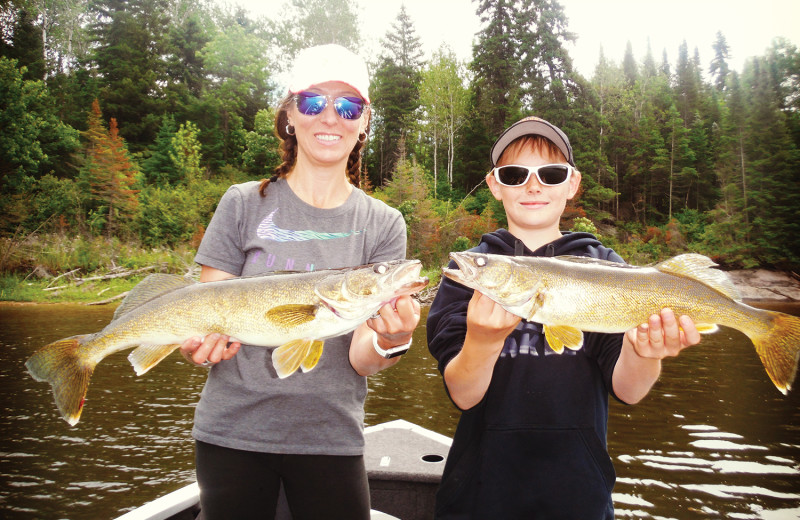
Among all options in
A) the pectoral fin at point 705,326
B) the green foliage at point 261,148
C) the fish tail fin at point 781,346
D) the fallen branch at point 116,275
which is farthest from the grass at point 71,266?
the fish tail fin at point 781,346

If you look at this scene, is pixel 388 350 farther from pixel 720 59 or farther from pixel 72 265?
pixel 720 59

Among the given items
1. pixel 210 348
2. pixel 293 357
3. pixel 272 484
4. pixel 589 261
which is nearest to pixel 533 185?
pixel 589 261

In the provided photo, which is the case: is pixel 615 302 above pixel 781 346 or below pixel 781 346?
above

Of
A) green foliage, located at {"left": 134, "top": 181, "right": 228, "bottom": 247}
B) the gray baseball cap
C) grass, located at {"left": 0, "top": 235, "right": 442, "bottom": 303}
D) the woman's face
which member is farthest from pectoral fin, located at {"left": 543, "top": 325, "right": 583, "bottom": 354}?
green foliage, located at {"left": 134, "top": 181, "right": 228, "bottom": 247}

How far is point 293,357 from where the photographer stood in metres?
2.43

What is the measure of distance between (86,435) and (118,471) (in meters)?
1.92

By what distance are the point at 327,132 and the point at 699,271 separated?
2.22 m

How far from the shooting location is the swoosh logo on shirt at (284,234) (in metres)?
2.67

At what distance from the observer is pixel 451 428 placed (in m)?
9.74

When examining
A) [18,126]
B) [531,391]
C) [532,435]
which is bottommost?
[532,435]

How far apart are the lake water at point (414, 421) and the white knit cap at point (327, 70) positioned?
6.71 m

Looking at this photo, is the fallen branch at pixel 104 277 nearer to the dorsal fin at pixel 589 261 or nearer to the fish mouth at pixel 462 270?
the fish mouth at pixel 462 270

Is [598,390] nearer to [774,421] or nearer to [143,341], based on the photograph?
[143,341]

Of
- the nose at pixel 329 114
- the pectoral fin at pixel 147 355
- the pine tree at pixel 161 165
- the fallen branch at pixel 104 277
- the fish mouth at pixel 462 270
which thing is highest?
the pine tree at pixel 161 165
